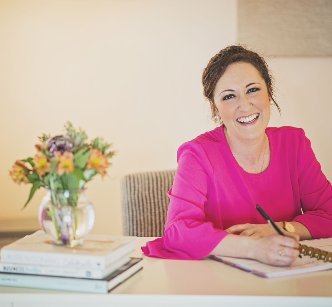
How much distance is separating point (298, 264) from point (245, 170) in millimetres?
533

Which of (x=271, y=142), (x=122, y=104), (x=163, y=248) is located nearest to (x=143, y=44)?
(x=122, y=104)

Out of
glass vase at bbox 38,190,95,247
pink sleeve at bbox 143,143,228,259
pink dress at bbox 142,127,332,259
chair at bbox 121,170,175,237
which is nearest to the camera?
glass vase at bbox 38,190,95,247

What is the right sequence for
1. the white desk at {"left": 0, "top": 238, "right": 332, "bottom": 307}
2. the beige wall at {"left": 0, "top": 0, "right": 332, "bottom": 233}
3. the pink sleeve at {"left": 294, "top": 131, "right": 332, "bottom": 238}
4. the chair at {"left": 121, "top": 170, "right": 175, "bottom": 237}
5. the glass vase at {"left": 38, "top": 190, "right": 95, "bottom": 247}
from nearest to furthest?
1. the white desk at {"left": 0, "top": 238, "right": 332, "bottom": 307}
2. the glass vase at {"left": 38, "top": 190, "right": 95, "bottom": 247}
3. the pink sleeve at {"left": 294, "top": 131, "right": 332, "bottom": 238}
4. the chair at {"left": 121, "top": 170, "right": 175, "bottom": 237}
5. the beige wall at {"left": 0, "top": 0, "right": 332, "bottom": 233}

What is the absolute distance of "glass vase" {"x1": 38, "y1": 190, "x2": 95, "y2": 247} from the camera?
1.21 m

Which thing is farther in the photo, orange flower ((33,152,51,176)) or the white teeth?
the white teeth

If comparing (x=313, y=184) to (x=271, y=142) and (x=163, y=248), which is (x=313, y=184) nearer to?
(x=271, y=142)

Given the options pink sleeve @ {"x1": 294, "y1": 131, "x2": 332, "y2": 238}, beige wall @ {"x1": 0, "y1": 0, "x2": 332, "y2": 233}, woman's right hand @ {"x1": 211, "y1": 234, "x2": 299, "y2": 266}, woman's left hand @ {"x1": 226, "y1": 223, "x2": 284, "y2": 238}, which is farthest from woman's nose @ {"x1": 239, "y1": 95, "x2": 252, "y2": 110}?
beige wall @ {"x1": 0, "y1": 0, "x2": 332, "y2": 233}

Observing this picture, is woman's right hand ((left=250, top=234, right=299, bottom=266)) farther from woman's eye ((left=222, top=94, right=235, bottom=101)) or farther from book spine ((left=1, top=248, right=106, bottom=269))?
woman's eye ((left=222, top=94, right=235, bottom=101))

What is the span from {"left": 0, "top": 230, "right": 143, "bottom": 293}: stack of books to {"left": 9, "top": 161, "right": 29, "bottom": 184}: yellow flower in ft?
0.53

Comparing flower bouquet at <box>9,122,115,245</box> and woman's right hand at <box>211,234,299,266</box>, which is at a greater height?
flower bouquet at <box>9,122,115,245</box>

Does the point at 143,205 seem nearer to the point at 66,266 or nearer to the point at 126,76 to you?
the point at 66,266

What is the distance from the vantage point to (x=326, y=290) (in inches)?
45.5

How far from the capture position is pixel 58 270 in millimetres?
1180

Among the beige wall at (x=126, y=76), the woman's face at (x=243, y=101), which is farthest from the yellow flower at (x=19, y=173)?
the beige wall at (x=126, y=76)
